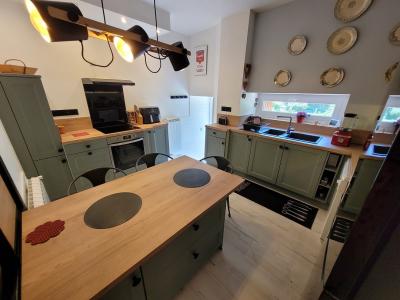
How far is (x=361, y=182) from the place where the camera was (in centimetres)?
186

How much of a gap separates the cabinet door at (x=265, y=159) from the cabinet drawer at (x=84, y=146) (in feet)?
7.73

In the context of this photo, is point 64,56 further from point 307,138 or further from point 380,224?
point 307,138

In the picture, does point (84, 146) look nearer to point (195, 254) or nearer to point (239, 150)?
point (195, 254)

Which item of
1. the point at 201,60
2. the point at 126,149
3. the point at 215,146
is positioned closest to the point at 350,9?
the point at 201,60

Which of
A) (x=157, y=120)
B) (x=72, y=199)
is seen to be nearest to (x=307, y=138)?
(x=157, y=120)

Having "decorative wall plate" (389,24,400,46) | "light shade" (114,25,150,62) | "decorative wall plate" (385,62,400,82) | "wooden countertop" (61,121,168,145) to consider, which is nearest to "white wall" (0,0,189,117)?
"wooden countertop" (61,121,168,145)

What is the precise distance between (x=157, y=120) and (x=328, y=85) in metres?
2.84

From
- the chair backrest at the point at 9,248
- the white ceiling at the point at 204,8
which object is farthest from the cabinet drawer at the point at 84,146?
the white ceiling at the point at 204,8

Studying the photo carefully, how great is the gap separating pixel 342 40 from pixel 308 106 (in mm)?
902

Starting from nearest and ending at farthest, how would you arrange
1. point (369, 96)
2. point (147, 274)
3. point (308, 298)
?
point (147, 274)
point (308, 298)
point (369, 96)

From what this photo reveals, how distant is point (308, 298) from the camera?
1288mm

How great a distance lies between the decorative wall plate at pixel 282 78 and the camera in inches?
101

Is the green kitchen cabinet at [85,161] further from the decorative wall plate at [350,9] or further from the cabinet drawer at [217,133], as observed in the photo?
the decorative wall plate at [350,9]

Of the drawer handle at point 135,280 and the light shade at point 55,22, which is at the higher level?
the light shade at point 55,22
